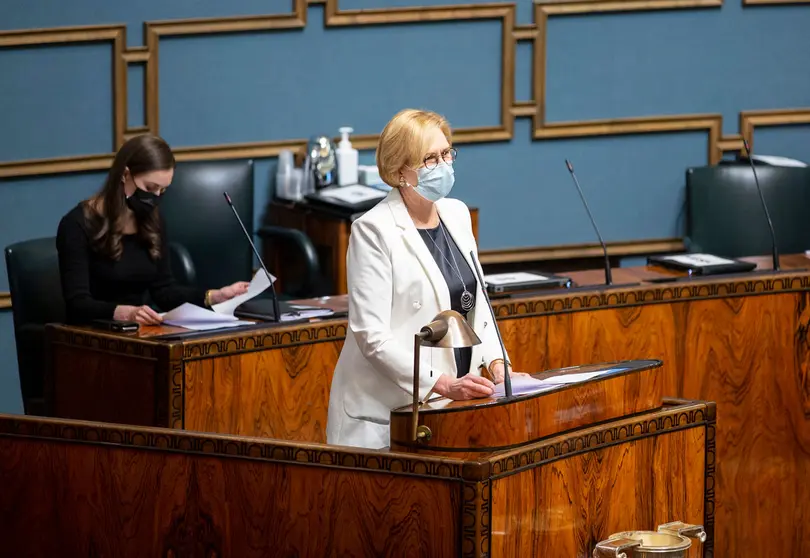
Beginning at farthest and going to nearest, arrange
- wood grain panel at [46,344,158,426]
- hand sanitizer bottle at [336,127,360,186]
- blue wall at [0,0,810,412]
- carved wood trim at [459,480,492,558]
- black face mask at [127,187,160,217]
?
hand sanitizer bottle at [336,127,360,186]
blue wall at [0,0,810,412]
black face mask at [127,187,160,217]
wood grain panel at [46,344,158,426]
carved wood trim at [459,480,492,558]

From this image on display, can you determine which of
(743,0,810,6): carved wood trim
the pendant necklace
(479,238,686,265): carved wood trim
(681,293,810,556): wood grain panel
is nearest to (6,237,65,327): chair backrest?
the pendant necklace

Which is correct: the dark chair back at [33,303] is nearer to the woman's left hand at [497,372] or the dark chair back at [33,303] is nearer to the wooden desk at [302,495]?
the wooden desk at [302,495]

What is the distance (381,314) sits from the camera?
10.7 feet

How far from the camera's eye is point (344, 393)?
3.35m

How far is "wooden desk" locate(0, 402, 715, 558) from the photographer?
2.80m

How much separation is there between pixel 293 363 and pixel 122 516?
1.13 meters

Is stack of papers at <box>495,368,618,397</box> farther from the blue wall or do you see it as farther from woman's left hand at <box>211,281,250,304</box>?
the blue wall

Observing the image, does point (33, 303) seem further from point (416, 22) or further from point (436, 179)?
point (416, 22)

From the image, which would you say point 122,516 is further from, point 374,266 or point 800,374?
point 800,374

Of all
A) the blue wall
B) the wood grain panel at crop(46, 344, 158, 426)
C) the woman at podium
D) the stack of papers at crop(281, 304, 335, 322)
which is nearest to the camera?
the woman at podium

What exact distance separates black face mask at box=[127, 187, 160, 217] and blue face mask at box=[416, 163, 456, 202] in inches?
49.9

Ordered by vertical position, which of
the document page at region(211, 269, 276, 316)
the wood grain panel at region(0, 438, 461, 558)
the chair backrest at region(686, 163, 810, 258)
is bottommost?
the wood grain panel at region(0, 438, 461, 558)

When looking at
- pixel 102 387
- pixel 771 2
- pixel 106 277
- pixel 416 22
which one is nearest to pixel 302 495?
pixel 102 387

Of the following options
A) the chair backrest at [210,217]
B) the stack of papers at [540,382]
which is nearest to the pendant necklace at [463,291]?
the stack of papers at [540,382]
